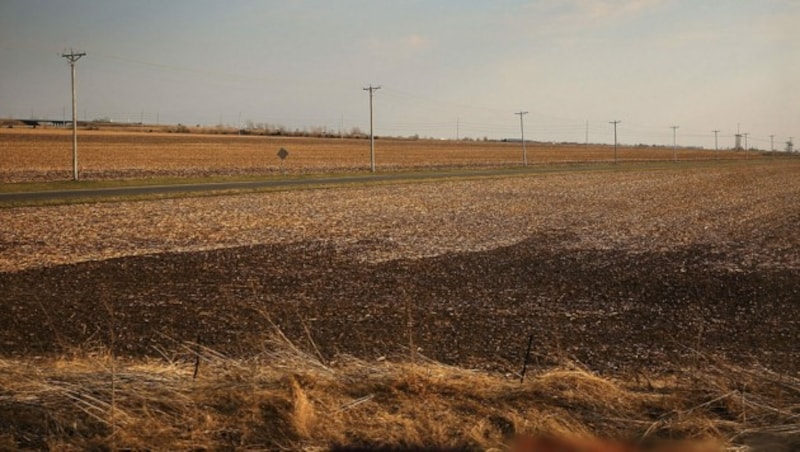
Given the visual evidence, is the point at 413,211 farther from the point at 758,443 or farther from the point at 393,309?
the point at 758,443

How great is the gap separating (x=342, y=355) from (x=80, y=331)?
3.80 metres

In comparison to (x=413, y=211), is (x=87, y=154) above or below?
above

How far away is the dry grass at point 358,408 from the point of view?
182 inches

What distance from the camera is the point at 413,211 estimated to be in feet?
91.8

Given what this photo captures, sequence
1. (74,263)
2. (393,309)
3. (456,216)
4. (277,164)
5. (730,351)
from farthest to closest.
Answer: (277,164) → (456,216) → (74,263) → (393,309) → (730,351)

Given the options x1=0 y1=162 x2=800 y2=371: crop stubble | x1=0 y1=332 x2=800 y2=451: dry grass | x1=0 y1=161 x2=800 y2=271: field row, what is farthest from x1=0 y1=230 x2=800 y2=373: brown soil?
x1=0 y1=161 x2=800 y2=271: field row

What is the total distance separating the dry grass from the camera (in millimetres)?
4625

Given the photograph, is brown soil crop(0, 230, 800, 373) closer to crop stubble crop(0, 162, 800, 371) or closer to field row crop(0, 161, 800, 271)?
crop stubble crop(0, 162, 800, 371)

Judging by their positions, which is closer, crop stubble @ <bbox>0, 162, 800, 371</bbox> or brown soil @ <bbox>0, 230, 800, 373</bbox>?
brown soil @ <bbox>0, 230, 800, 373</bbox>

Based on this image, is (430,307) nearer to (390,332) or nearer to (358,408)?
(390,332)

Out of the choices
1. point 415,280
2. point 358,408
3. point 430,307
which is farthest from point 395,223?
point 358,408

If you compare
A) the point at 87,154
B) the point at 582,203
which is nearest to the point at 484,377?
the point at 582,203

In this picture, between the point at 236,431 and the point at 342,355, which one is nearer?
the point at 236,431

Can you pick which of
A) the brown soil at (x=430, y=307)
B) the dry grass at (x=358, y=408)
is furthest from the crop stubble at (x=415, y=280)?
the dry grass at (x=358, y=408)
